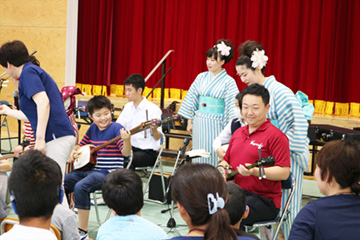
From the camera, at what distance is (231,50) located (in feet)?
13.8

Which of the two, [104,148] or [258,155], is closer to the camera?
[258,155]

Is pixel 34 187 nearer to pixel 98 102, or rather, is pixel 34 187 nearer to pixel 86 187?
pixel 86 187

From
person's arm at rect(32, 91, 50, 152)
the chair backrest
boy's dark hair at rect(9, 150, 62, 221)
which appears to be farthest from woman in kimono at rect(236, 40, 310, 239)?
boy's dark hair at rect(9, 150, 62, 221)

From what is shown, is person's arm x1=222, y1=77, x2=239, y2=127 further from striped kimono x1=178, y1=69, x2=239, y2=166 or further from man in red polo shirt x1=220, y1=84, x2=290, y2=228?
man in red polo shirt x1=220, y1=84, x2=290, y2=228

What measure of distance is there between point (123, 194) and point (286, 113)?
4.69 feet

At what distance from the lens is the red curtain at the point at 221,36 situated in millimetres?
6387

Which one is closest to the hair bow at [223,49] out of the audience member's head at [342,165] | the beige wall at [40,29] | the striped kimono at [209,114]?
the striped kimono at [209,114]

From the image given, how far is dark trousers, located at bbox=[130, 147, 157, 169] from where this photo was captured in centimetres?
425

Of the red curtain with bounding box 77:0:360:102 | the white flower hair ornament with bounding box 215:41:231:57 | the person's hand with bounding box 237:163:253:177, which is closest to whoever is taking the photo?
the person's hand with bounding box 237:163:253:177

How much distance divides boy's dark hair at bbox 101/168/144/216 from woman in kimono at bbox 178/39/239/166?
2102 millimetres

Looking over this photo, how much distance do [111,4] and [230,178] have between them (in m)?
5.50

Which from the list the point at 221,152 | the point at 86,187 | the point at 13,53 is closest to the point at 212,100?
the point at 221,152

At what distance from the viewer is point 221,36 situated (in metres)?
7.12

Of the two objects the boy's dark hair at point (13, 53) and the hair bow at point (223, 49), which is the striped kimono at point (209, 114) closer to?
the hair bow at point (223, 49)
